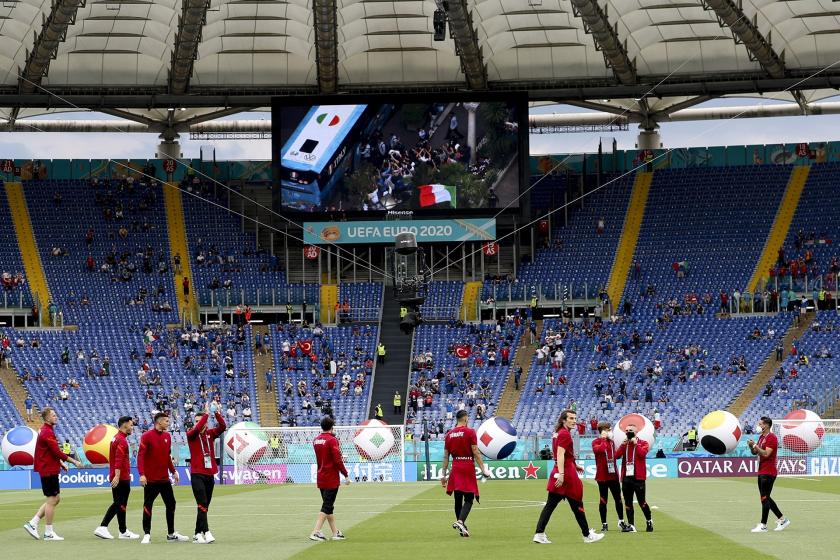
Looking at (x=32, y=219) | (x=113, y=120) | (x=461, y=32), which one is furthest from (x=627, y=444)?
(x=113, y=120)

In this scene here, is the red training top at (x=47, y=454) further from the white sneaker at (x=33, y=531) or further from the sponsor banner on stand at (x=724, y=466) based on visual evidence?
the sponsor banner on stand at (x=724, y=466)

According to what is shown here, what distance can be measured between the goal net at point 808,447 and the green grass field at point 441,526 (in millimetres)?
5614

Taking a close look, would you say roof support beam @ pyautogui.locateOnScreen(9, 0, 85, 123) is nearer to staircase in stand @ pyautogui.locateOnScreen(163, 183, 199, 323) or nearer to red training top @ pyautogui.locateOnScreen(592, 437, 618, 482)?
staircase in stand @ pyautogui.locateOnScreen(163, 183, 199, 323)

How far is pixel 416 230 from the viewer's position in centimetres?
6750

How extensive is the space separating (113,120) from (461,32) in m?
32.2

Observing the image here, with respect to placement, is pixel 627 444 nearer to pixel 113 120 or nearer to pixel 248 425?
pixel 248 425

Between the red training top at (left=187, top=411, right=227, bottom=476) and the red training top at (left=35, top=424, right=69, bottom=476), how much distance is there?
99.0 inches

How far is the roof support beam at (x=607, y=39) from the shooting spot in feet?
174

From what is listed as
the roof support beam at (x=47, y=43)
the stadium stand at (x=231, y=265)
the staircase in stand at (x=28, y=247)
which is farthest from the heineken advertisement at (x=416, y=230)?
the roof support beam at (x=47, y=43)

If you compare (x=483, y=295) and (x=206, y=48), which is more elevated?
(x=206, y=48)

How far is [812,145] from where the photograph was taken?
76438 mm

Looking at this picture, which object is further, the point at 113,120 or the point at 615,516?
the point at 113,120

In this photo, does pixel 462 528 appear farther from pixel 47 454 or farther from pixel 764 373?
pixel 764 373

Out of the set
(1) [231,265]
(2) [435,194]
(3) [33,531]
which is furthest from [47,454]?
(1) [231,265]
